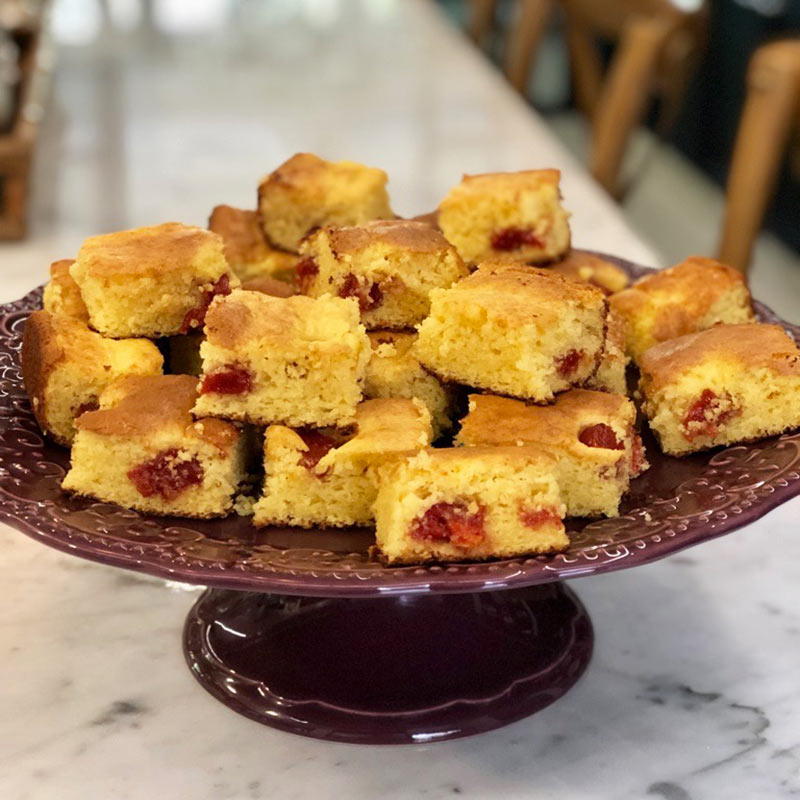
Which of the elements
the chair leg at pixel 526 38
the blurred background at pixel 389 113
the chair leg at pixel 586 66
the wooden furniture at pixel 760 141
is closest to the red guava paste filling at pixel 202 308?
the blurred background at pixel 389 113

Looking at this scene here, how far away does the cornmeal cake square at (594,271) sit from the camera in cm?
135

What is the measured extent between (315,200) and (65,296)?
31 cm

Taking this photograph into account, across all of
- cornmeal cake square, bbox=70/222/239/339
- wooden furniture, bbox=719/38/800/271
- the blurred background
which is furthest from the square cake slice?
wooden furniture, bbox=719/38/800/271

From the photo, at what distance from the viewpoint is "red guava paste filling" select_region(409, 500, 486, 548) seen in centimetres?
91

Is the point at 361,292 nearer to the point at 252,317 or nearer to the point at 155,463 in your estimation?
the point at 252,317

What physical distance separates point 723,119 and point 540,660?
3265 millimetres

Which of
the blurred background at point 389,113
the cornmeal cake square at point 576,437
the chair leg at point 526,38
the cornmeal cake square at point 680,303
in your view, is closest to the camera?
the cornmeal cake square at point 576,437

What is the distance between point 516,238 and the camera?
1336mm

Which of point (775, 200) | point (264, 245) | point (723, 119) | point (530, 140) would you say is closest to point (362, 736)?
point (264, 245)

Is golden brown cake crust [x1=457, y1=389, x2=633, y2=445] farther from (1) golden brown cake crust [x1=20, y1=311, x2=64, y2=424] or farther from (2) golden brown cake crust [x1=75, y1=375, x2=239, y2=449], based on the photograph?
(1) golden brown cake crust [x1=20, y1=311, x2=64, y2=424]

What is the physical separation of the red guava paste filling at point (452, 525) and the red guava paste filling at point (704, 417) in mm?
260

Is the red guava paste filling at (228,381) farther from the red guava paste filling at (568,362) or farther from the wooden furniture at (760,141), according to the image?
the wooden furniture at (760,141)

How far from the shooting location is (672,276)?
4.33 ft

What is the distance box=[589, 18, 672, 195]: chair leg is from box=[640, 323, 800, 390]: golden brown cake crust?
4.82ft
